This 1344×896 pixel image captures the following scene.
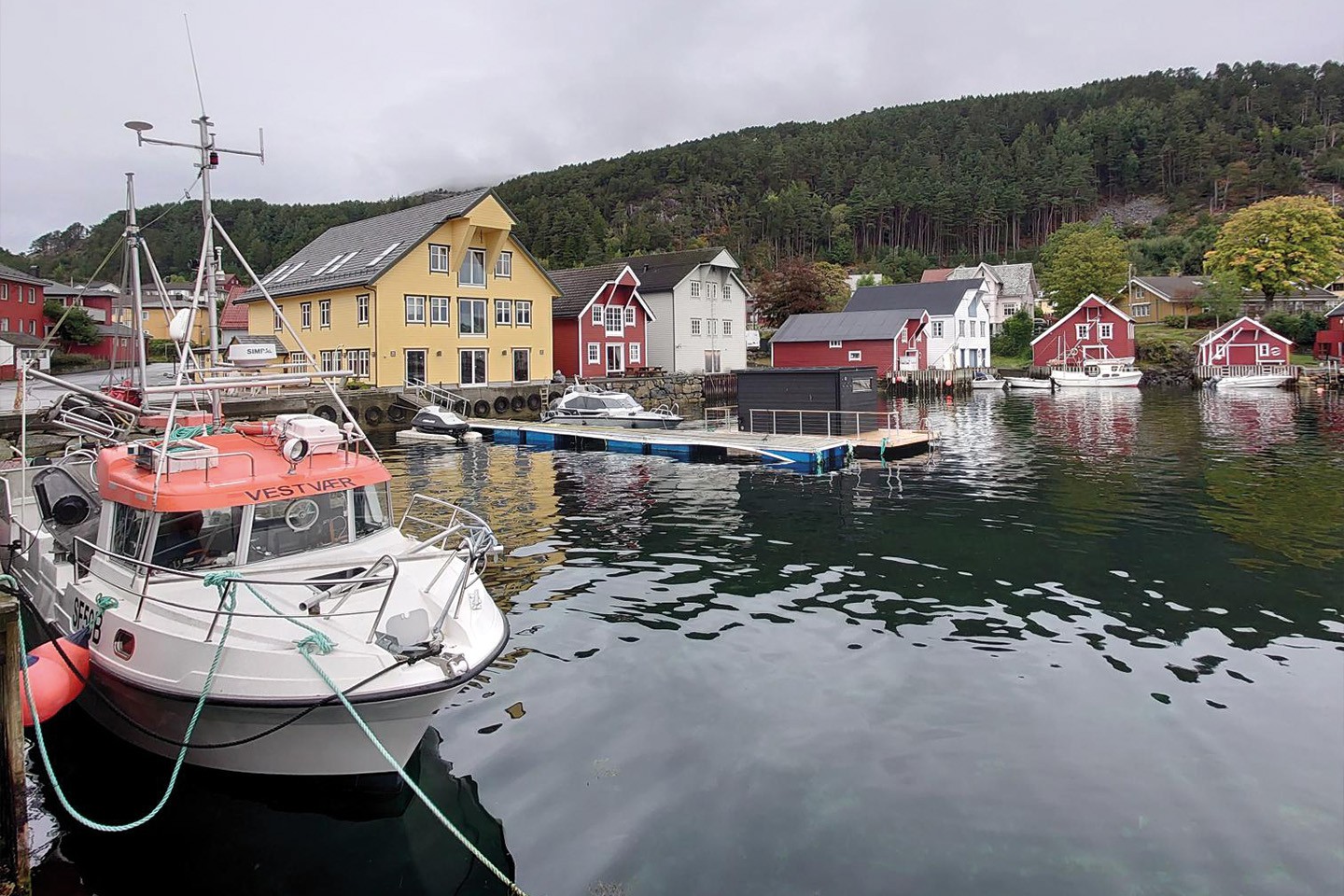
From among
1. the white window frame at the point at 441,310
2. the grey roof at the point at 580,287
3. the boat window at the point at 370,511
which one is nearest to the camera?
the boat window at the point at 370,511

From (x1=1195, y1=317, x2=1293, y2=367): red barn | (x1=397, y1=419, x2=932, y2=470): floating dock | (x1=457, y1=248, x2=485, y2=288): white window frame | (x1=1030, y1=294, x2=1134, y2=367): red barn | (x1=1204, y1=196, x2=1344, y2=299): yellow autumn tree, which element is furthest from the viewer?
(x1=1204, y1=196, x2=1344, y2=299): yellow autumn tree

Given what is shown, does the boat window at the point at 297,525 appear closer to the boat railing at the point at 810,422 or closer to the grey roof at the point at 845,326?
the boat railing at the point at 810,422

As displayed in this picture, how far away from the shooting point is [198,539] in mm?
8508

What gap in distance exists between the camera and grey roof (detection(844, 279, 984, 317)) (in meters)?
72.6

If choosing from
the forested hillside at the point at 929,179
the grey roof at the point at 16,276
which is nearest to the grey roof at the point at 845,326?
the forested hillside at the point at 929,179

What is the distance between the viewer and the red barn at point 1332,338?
69.2m

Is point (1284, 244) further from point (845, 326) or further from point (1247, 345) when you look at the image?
point (845, 326)

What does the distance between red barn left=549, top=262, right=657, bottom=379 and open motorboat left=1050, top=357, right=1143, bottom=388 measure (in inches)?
1257

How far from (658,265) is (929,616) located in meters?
56.4

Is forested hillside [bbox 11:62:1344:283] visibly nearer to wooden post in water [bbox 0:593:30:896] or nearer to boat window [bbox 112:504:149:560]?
boat window [bbox 112:504:149:560]

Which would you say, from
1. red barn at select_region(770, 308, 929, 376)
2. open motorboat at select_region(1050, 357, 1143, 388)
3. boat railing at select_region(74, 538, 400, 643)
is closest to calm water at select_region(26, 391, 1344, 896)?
boat railing at select_region(74, 538, 400, 643)

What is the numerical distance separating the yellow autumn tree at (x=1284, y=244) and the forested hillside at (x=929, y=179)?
56113 mm

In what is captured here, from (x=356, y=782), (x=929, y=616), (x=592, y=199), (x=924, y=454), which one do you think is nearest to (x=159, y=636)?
(x=356, y=782)

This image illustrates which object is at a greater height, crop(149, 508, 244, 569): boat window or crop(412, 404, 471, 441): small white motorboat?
crop(412, 404, 471, 441): small white motorboat
